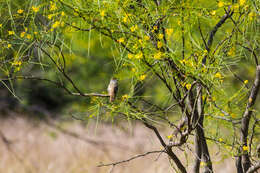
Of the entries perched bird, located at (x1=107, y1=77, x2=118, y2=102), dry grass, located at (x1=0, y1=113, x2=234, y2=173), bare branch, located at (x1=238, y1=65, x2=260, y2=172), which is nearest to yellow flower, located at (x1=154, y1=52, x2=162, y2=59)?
perched bird, located at (x1=107, y1=77, x2=118, y2=102)

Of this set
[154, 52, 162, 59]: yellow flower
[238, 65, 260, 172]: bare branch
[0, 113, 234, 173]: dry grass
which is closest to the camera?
[154, 52, 162, 59]: yellow flower

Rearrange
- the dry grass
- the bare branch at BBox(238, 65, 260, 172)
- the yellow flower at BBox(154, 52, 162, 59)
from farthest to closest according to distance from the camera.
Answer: the dry grass, the bare branch at BBox(238, 65, 260, 172), the yellow flower at BBox(154, 52, 162, 59)

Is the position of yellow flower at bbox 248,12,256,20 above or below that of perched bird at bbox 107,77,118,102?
above

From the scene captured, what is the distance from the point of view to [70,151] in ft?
18.1

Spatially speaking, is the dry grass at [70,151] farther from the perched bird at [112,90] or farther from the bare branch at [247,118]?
the perched bird at [112,90]

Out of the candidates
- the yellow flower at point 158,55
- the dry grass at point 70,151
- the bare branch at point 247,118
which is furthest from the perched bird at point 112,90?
the dry grass at point 70,151

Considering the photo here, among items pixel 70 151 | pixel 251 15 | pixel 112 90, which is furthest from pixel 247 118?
pixel 70 151

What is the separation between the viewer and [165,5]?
1.67m

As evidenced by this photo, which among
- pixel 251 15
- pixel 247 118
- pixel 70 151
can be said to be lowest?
pixel 70 151

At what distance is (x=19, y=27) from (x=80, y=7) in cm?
55

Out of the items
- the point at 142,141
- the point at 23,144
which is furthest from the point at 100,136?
the point at 23,144

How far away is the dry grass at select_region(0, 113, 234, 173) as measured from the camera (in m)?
4.75

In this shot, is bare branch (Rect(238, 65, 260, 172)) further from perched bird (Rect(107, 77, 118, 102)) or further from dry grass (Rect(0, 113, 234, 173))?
dry grass (Rect(0, 113, 234, 173))

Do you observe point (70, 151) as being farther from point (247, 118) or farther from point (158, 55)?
point (158, 55)
